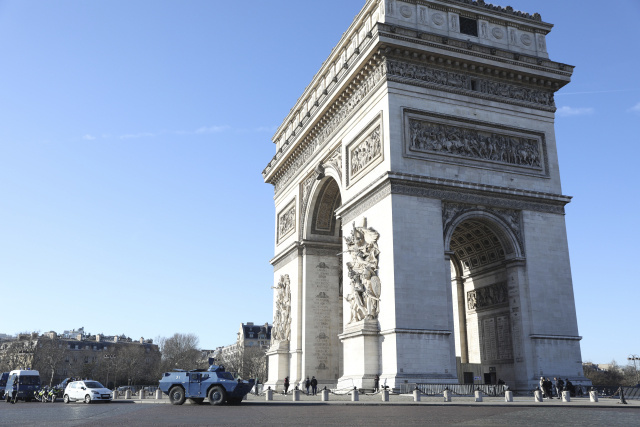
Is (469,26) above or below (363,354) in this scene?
above

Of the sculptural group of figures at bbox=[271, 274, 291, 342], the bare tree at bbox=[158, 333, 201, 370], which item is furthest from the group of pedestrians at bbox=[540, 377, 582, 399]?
the bare tree at bbox=[158, 333, 201, 370]

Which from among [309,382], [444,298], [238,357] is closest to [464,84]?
[444,298]

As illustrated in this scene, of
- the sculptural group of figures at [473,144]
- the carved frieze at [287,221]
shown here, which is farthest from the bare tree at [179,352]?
the sculptural group of figures at [473,144]

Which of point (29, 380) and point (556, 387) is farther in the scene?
point (29, 380)

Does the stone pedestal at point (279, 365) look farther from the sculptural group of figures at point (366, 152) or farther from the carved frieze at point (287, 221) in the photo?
the sculptural group of figures at point (366, 152)

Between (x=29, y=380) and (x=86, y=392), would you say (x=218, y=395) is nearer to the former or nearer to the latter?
(x=86, y=392)

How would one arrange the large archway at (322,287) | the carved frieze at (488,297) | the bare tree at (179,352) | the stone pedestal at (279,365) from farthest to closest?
the bare tree at (179,352) → the stone pedestal at (279,365) → the large archway at (322,287) → the carved frieze at (488,297)

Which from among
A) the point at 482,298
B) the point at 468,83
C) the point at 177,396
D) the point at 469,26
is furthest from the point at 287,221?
the point at 177,396

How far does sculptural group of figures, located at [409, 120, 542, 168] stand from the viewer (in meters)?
26.8

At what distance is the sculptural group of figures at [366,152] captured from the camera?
27.2 metres

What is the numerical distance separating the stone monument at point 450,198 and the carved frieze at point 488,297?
8 centimetres

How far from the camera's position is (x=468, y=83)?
28.2m

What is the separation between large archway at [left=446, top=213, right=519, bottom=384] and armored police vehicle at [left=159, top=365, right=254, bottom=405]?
10.6 m

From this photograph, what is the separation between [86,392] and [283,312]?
12.9 metres
